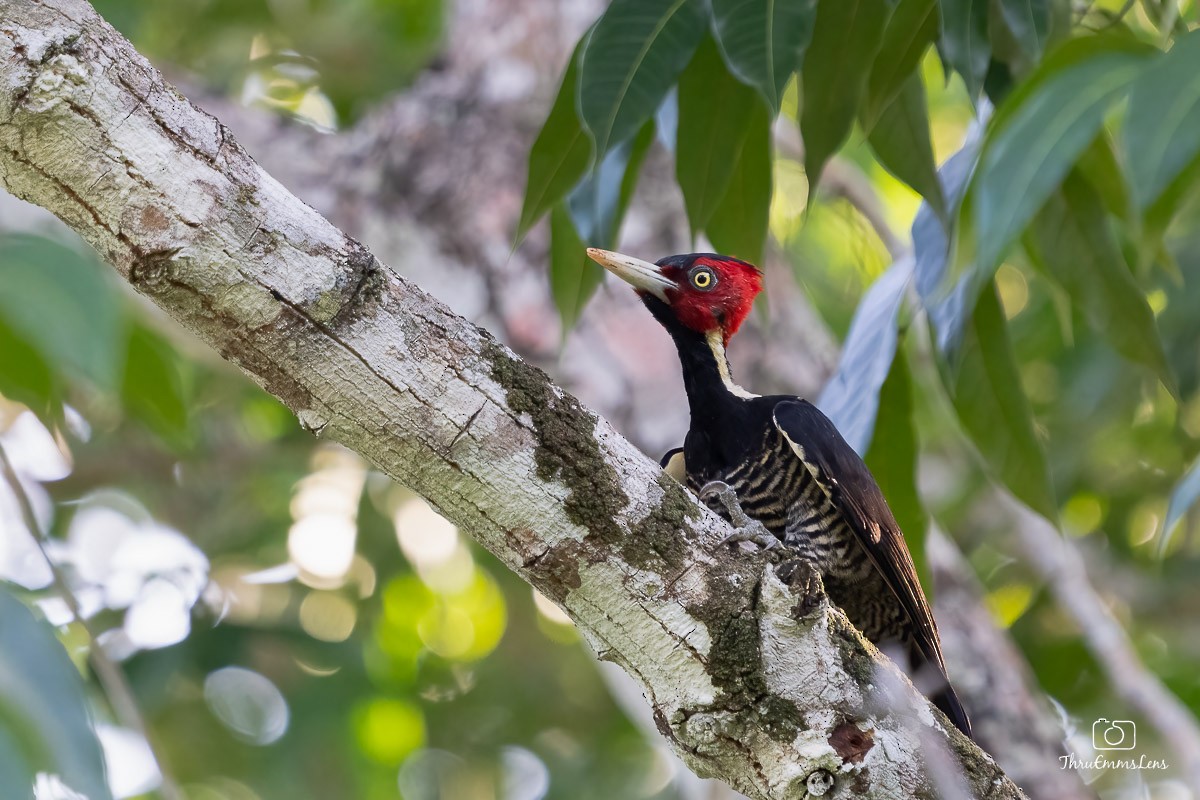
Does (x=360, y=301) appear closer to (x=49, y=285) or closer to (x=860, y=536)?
(x=49, y=285)

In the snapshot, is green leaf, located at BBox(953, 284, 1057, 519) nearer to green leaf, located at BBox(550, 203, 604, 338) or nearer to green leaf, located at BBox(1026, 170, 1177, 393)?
green leaf, located at BBox(1026, 170, 1177, 393)

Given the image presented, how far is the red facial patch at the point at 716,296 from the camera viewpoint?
340cm

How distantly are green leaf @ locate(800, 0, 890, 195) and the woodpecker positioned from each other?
0.59 metres

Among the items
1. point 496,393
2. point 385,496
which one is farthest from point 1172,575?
point 496,393

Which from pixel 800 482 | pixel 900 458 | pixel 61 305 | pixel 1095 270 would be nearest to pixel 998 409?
pixel 900 458

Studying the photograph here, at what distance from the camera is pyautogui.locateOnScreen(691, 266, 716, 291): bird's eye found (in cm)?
340

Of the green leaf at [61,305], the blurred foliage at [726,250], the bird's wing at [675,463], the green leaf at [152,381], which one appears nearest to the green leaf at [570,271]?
the blurred foliage at [726,250]

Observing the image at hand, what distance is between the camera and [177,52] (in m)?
5.82

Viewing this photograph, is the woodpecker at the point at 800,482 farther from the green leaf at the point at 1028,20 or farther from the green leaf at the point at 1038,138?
the green leaf at the point at 1038,138

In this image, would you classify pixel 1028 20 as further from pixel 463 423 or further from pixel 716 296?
pixel 463 423

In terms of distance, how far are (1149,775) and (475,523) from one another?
2542mm

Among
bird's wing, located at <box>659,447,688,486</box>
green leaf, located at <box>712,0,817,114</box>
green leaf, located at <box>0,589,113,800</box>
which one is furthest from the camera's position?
bird's wing, located at <box>659,447,688,486</box>

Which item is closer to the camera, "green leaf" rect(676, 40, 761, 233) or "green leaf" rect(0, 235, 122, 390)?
"green leaf" rect(0, 235, 122, 390)

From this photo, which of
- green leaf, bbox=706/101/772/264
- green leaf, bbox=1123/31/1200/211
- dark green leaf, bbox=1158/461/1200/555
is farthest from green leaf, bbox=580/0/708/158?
dark green leaf, bbox=1158/461/1200/555
